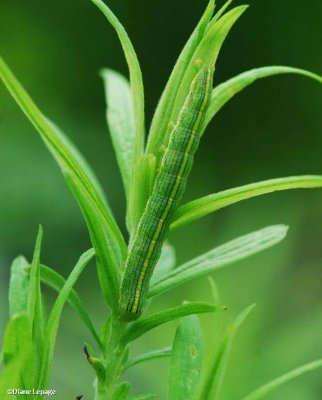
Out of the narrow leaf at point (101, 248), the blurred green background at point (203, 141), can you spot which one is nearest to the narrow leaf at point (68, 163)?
the narrow leaf at point (101, 248)

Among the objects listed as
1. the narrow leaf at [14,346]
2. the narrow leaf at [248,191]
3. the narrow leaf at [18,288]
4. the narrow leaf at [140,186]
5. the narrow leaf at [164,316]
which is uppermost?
the narrow leaf at [140,186]

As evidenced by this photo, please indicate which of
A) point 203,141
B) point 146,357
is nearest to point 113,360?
point 146,357

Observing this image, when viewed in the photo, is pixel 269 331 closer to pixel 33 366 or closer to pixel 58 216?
pixel 58 216

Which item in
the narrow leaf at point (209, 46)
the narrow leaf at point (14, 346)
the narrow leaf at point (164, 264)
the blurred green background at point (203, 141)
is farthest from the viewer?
the blurred green background at point (203, 141)

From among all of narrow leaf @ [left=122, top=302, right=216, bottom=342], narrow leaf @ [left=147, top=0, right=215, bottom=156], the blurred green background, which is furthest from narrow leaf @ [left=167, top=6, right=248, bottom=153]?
the blurred green background

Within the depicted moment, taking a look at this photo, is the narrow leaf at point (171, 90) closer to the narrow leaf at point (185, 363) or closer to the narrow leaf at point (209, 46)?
the narrow leaf at point (209, 46)

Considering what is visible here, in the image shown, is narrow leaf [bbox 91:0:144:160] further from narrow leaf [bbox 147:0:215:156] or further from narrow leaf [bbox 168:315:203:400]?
narrow leaf [bbox 168:315:203:400]

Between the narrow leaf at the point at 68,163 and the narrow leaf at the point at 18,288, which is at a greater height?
the narrow leaf at the point at 68,163

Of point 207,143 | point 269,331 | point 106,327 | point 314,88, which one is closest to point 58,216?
point 207,143
